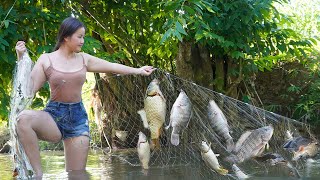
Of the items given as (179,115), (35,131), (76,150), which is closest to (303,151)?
(179,115)

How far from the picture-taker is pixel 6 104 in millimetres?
7059

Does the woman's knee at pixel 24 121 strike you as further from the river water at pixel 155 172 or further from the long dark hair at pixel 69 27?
the river water at pixel 155 172

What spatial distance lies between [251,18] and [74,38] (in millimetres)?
4041

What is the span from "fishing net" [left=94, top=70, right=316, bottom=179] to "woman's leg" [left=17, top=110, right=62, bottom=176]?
5.75ft

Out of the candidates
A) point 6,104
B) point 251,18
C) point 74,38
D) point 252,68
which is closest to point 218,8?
point 251,18

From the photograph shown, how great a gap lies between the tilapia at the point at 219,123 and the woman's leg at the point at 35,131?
1.68 m

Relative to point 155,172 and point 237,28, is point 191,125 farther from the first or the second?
point 237,28

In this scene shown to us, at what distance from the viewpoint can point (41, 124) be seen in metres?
4.00

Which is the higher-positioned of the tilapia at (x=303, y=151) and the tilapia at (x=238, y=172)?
the tilapia at (x=303, y=151)

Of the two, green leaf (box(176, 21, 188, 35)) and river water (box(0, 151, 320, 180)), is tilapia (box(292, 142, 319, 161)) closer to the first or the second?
river water (box(0, 151, 320, 180))

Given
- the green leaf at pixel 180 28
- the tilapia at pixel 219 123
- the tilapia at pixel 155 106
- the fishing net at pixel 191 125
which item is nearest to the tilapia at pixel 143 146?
the tilapia at pixel 155 106

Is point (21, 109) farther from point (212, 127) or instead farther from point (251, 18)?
point (251, 18)

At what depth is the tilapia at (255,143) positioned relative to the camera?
4.96m

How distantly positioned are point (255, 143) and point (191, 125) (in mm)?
1162
